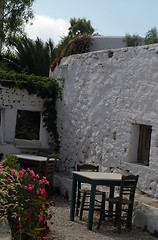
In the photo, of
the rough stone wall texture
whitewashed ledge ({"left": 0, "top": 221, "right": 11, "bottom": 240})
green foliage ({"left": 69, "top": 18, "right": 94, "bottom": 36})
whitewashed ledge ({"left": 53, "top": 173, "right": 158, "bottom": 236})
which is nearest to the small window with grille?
the rough stone wall texture

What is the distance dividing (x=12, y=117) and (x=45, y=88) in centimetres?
124

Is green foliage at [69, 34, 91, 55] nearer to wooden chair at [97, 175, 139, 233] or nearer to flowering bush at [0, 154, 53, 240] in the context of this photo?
wooden chair at [97, 175, 139, 233]

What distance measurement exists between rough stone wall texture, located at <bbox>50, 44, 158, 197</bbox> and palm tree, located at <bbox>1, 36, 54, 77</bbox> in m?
3.97

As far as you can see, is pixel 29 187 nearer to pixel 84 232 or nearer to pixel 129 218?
pixel 84 232

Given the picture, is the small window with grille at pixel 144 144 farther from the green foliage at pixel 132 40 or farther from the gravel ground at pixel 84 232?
the green foliage at pixel 132 40

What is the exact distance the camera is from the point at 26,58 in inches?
575

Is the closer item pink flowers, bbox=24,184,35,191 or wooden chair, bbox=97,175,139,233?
pink flowers, bbox=24,184,35,191

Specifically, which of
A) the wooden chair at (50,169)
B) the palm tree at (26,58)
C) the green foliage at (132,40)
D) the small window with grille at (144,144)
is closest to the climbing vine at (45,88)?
the wooden chair at (50,169)

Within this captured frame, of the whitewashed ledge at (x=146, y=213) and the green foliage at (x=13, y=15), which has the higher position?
the green foliage at (x=13, y=15)

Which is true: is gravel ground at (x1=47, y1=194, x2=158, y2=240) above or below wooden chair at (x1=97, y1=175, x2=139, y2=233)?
below

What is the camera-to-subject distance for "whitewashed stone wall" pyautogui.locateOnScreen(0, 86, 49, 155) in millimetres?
10469

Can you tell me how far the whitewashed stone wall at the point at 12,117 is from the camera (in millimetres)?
10469

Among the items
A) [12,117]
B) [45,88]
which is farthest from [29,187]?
[45,88]

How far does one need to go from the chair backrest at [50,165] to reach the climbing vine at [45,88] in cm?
121
